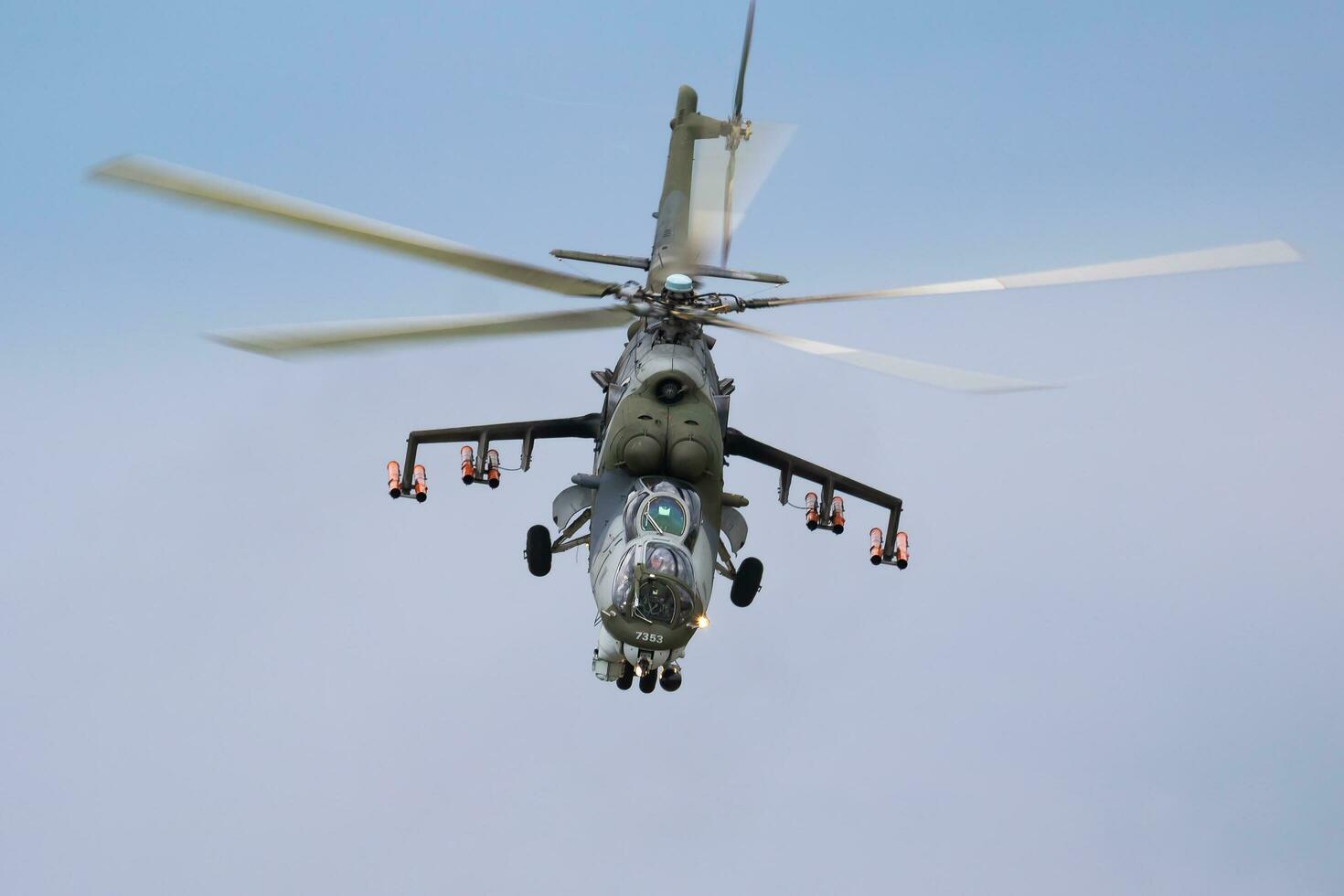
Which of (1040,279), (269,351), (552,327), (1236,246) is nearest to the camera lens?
(269,351)

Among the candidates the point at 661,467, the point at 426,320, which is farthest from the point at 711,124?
the point at 426,320

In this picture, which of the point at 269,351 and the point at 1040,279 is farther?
the point at 1040,279

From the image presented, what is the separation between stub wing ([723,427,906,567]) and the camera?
48906 millimetres

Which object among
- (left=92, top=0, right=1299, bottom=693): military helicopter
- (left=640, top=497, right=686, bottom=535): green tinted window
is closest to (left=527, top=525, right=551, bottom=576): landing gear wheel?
(left=92, top=0, right=1299, bottom=693): military helicopter

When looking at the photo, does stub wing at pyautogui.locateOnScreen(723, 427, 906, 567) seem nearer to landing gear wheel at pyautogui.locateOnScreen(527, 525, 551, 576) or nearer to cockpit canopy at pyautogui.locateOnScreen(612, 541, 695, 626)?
landing gear wheel at pyautogui.locateOnScreen(527, 525, 551, 576)

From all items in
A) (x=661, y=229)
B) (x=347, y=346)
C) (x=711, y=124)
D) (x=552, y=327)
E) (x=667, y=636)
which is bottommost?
(x=667, y=636)

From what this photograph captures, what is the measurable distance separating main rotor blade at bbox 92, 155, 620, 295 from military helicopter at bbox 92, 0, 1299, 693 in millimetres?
36

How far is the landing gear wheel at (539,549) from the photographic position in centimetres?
4572

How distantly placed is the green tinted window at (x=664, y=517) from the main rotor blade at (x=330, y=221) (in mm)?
5961

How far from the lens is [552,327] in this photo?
42.1 metres

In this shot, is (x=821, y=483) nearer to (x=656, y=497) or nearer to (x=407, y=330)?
(x=656, y=497)

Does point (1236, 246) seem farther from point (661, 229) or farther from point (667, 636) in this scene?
point (661, 229)

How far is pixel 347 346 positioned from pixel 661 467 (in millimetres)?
10262

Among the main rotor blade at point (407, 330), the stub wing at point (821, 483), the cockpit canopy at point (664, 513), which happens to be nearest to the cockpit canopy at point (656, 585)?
the cockpit canopy at point (664, 513)
